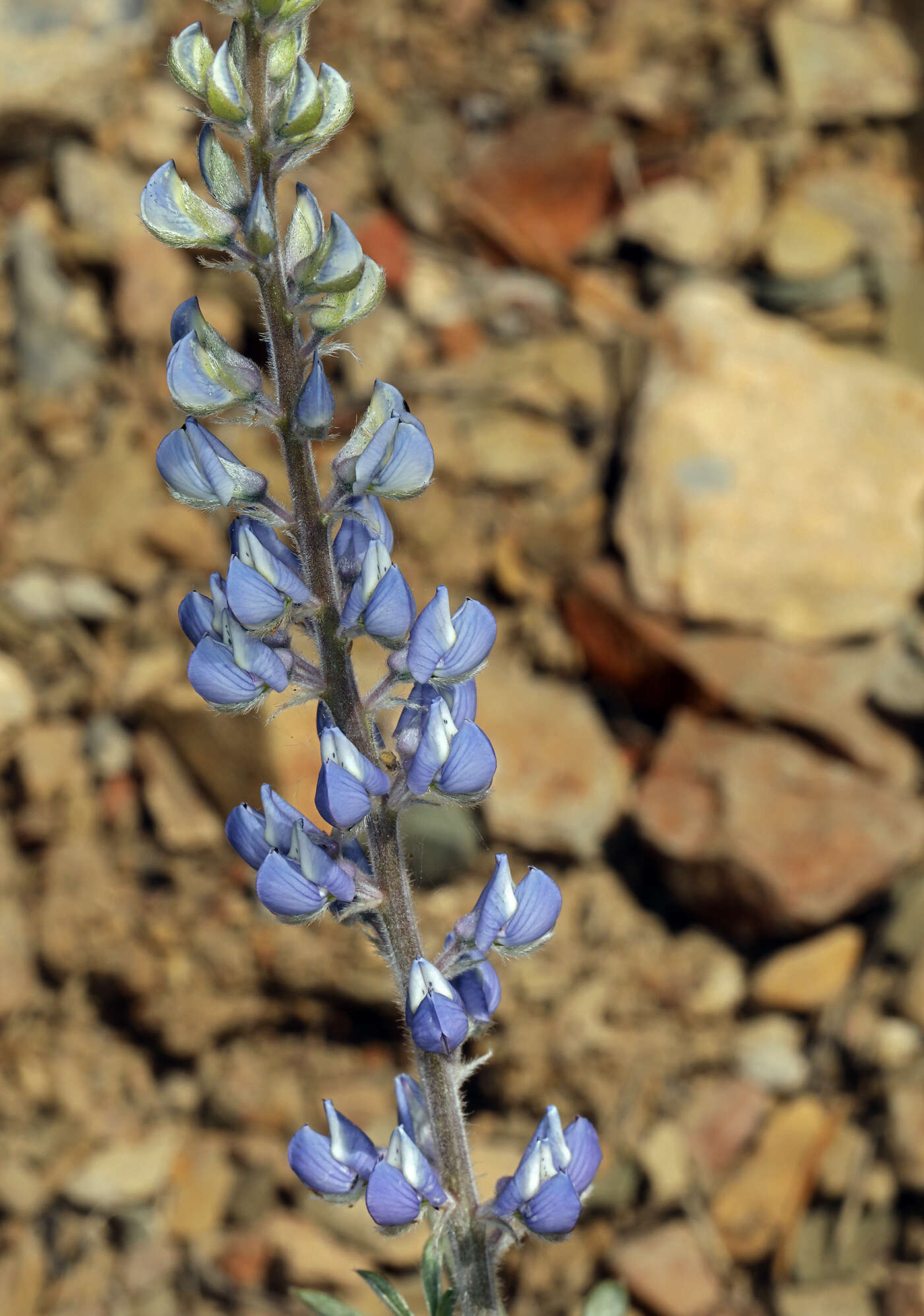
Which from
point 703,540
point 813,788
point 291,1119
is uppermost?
point 703,540

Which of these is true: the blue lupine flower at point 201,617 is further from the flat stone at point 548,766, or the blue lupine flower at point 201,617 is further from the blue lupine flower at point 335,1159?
the flat stone at point 548,766

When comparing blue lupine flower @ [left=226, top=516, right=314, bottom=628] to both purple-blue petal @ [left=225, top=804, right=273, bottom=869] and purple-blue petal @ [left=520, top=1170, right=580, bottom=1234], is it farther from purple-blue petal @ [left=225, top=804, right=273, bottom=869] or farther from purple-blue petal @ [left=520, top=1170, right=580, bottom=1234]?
purple-blue petal @ [left=520, top=1170, right=580, bottom=1234]

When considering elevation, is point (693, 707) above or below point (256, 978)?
above

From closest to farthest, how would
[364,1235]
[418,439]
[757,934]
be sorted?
[418,439]
[364,1235]
[757,934]

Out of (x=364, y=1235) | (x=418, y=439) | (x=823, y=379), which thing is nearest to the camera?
(x=418, y=439)

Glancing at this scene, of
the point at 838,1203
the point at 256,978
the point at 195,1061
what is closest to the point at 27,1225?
the point at 195,1061

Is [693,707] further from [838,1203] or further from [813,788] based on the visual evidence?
[838,1203]

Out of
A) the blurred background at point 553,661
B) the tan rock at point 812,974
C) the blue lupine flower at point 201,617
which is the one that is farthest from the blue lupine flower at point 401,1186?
the tan rock at point 812,974

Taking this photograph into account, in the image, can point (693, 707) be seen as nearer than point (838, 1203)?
No
